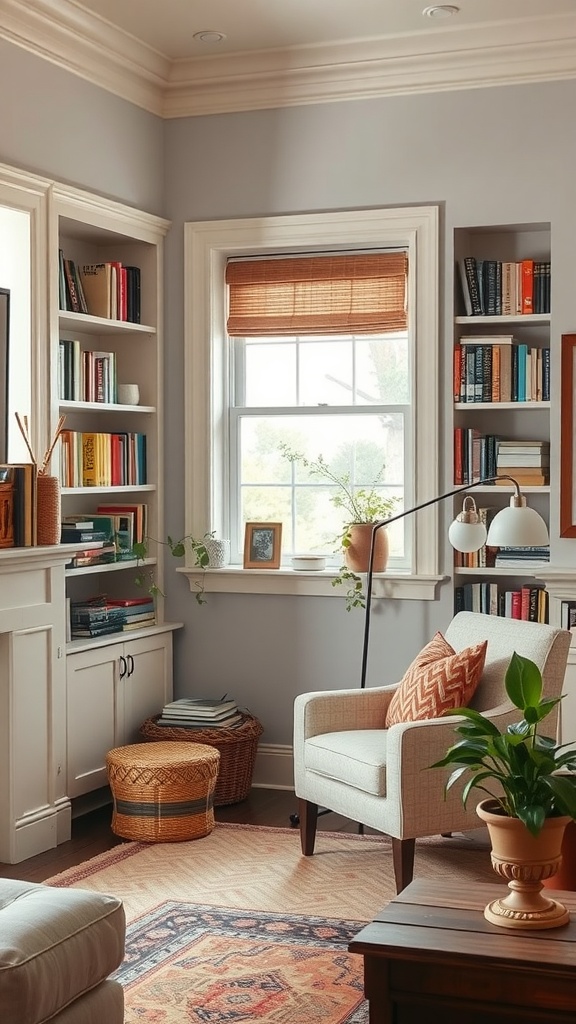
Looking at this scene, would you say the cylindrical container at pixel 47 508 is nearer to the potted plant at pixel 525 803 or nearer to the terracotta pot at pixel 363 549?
the terracotta pot at pixel 363 549

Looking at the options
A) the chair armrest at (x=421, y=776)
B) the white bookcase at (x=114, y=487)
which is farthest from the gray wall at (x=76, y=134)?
the chair armrest at (x=421, y=776)

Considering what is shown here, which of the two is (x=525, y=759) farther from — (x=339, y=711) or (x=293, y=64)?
(x=293, y=64)

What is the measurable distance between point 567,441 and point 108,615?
2.03m

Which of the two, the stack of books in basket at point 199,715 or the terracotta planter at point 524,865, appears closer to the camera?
the terracotta planter at point 524,865

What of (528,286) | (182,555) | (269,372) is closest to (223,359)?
(269,372)

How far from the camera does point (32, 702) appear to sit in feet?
14.8

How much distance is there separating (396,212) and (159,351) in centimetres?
124

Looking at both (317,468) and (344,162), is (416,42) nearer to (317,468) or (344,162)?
(344,162)

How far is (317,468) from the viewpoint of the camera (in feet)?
18.4

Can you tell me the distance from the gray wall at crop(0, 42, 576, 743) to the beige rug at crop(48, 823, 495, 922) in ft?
2.94

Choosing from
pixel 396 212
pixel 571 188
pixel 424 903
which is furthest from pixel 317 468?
pixel 424 903

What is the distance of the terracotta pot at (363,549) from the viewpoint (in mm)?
5281

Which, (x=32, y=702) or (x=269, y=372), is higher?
(x=269, y=372)

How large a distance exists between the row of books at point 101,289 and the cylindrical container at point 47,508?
86cm
